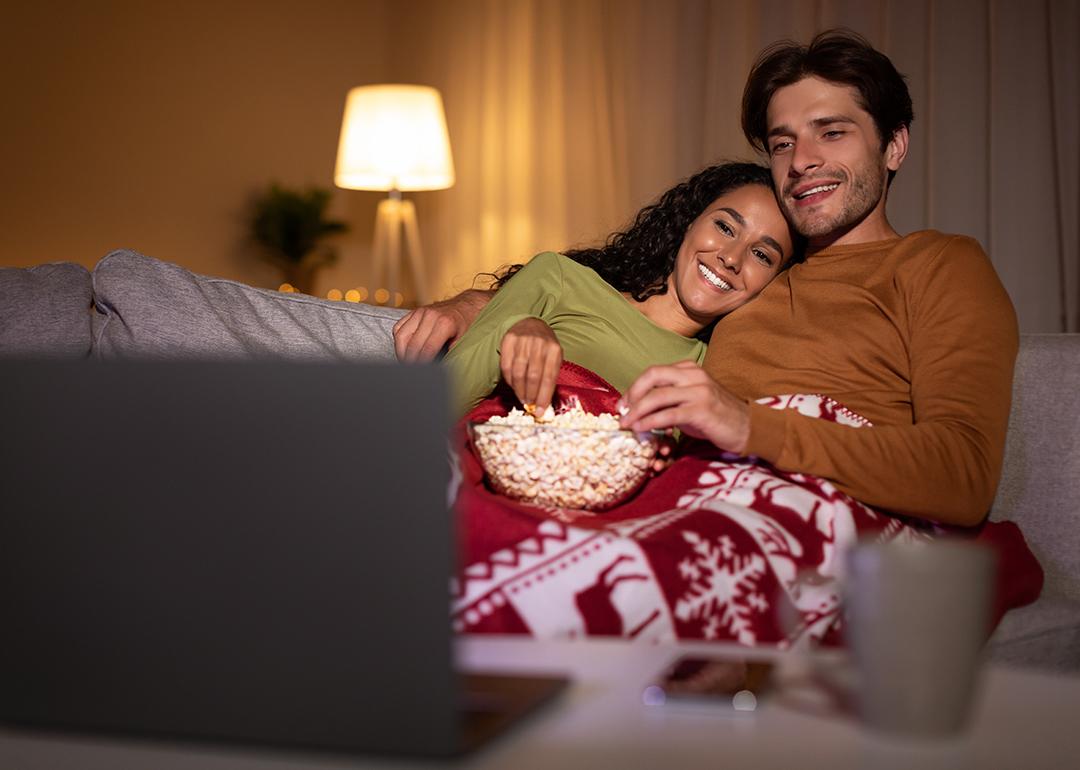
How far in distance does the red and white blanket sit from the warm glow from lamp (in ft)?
9.61

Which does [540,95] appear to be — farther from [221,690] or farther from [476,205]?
[221,690]

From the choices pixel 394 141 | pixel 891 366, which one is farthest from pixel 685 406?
pixel 394 141

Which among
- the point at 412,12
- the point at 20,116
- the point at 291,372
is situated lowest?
the point at 291,372

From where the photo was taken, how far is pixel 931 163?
3.59 m

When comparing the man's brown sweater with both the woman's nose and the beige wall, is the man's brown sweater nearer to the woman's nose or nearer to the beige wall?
the woman's nose

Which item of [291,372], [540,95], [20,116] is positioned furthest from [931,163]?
[291,372]

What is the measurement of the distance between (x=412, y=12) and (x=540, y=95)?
101cm

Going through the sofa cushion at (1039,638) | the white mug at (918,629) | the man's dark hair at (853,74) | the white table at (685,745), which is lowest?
the sofa cushion at (1039,638)

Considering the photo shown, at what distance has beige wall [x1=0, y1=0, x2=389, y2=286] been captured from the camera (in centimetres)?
418

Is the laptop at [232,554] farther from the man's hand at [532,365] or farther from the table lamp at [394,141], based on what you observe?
the table lamp at [394,141]

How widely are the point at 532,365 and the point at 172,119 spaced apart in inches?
147

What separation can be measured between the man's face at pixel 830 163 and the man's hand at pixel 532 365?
0.55 m

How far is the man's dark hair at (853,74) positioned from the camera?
171 cm

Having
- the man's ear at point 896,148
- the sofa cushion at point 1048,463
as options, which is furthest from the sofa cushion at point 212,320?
the sofa cushion at point 1048,463
